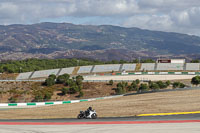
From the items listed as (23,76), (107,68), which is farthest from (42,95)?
(107,68)

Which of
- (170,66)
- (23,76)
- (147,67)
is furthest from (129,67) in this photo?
(23,76)

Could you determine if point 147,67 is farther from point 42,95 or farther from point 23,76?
point 42,95

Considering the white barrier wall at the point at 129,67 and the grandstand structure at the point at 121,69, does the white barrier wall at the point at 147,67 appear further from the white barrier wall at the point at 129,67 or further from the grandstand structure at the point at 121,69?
the white barrier wall at the point at 129,67

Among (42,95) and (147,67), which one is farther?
(147,67)

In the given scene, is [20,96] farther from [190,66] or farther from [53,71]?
[190,66]

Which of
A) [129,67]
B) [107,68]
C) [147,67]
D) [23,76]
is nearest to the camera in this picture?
[23,76]

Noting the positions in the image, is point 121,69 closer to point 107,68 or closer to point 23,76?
point 107,68

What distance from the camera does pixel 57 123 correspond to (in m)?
32.1

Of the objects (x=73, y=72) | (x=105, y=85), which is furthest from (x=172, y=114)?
(x=73, y=72)

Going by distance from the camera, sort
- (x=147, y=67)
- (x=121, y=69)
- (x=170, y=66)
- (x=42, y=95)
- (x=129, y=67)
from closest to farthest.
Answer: (x=42, y=95) → (x=170, y=66) → (x=121, y=69) → (x=147, y=67) → (x=129, y=67)

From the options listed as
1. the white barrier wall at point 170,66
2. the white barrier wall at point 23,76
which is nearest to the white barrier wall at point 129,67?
the white barrier wall at point 170,66

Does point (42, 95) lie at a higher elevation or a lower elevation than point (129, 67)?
lower

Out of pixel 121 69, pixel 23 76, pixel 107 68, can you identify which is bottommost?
pixel 23 76

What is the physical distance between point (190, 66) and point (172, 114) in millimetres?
122971
